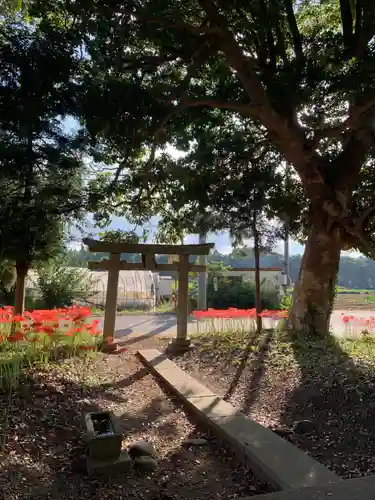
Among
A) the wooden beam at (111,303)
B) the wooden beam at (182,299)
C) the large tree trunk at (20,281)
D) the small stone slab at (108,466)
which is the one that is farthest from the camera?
the wooden beam at (182,299)

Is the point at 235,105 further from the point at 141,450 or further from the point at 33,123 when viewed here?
the point at 141,450

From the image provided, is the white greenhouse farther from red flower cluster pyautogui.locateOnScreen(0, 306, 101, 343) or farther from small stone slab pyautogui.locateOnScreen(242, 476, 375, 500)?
small stone slab pyautogui.locateOnScreen(242, 476, 375, 500)

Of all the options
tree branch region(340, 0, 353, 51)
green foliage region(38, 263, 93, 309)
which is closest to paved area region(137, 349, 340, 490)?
tree branch region(340, 0, 353, 51)

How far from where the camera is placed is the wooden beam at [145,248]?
7181 millimetres

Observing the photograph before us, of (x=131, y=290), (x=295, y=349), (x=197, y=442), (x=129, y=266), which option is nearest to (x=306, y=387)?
(x=295, y=349)

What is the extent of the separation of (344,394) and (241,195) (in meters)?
3.51

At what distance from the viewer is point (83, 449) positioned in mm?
3504

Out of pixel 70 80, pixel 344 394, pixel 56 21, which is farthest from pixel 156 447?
pixel 56 21

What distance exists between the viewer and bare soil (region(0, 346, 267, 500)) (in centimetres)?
292

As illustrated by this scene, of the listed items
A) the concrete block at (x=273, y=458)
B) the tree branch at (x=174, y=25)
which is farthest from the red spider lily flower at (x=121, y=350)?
the tree branch at (x=174, y=25)

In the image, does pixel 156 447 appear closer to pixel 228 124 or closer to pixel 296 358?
pixel 296 358

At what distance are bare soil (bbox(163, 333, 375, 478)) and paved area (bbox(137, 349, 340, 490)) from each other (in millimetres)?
288

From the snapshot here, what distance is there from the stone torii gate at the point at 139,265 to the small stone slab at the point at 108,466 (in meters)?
4.33

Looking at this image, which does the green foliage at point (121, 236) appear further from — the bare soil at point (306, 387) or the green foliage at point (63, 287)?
the green foliage at point (63, 287)
